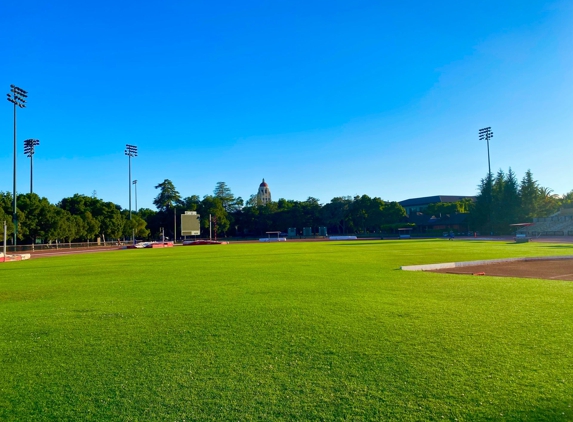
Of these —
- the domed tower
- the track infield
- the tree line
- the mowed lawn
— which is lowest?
the track infield

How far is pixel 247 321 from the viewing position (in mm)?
7547

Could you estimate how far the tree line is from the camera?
6844cm

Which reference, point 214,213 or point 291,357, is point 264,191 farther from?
point 291,357

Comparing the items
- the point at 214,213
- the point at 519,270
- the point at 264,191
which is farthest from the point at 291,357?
the point at 264,191

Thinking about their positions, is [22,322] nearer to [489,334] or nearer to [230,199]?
[489,334]

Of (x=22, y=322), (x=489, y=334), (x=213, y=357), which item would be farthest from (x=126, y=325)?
(x=489, y=334)

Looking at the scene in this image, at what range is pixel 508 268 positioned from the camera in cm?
1842

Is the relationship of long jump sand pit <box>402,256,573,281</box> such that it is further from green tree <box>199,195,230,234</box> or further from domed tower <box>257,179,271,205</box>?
domed tower <box>257,179,271,205</box>

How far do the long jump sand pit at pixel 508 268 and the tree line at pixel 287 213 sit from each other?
4987cm

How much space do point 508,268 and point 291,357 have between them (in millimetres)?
16236

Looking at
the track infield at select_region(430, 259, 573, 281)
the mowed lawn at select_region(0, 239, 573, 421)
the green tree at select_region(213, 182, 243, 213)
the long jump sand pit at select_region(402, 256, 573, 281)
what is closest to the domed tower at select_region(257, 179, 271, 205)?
the green tree at select_region(213, 182, 243, 213)

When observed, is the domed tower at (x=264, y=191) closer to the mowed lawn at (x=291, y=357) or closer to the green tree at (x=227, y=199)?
the green tree at (x=227, y=199)

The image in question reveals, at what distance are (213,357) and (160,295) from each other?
19.2ft

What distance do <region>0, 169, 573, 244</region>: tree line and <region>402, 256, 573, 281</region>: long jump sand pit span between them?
49.9 metres
